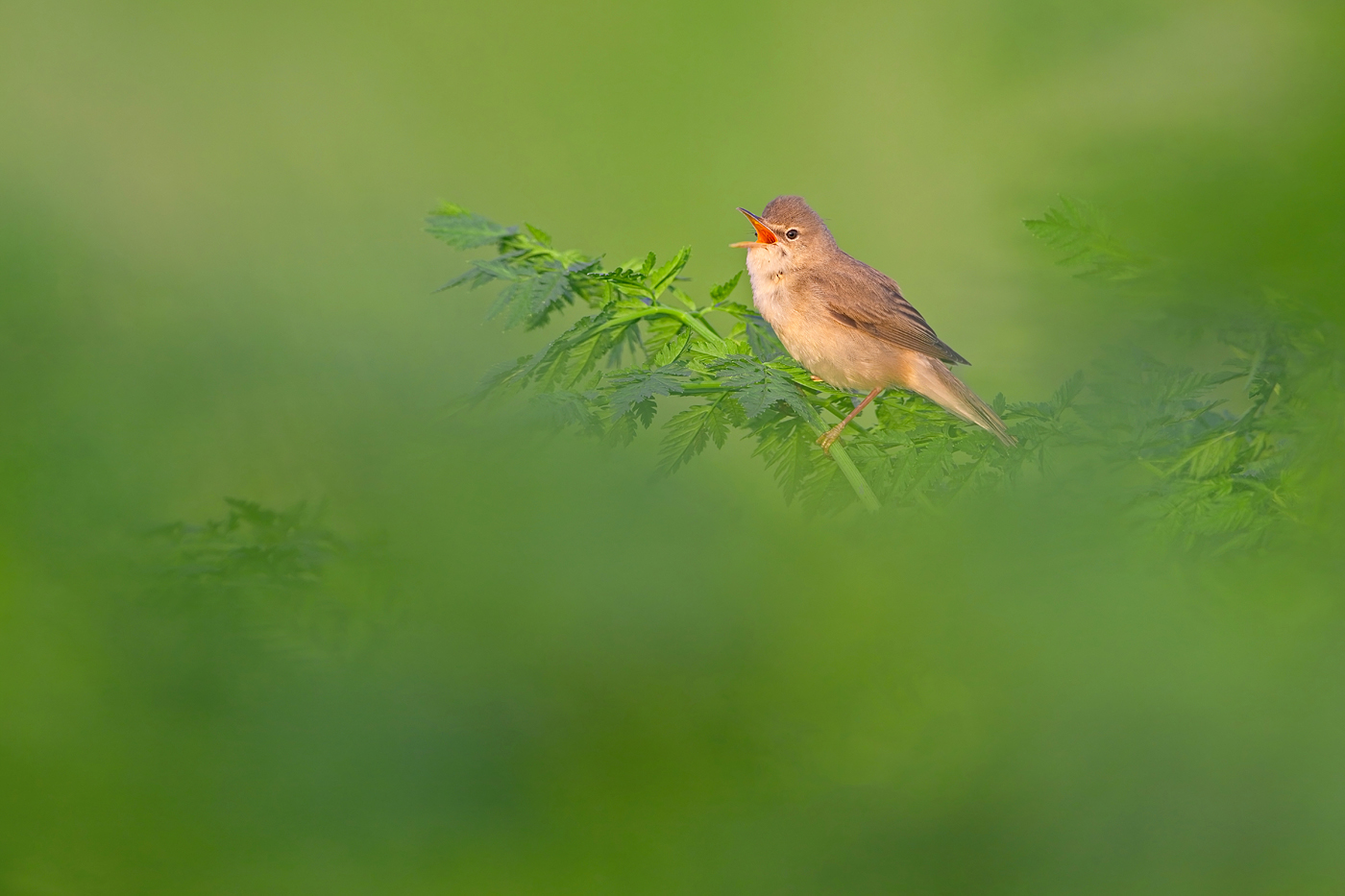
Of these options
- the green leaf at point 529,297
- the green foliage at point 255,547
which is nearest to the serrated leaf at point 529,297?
the green leaf at point 529,297

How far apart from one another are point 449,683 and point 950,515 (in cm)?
38

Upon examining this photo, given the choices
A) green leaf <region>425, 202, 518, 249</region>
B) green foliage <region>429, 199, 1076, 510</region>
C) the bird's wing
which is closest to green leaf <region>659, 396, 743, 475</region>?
green foliage <region>429, 199, 1076, 510</region>

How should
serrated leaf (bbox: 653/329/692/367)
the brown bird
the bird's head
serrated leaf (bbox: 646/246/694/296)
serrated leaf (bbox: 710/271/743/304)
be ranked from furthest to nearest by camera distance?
the bird's head < the brown bird < serrated leaf (bbox: 710/271/743/304) < serrated leaf (bbox: 646/246/694/296) < serrated leaf (bbox: 653/329/692/367)

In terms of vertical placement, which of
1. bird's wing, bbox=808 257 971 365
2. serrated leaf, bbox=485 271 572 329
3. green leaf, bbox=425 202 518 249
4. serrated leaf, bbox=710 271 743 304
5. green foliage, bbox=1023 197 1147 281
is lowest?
green foliage, bbox=1023 197 1147 281

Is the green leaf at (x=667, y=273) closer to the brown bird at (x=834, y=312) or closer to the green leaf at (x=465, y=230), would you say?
the green leaf at (x=465, y=230)

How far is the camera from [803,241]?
273cm

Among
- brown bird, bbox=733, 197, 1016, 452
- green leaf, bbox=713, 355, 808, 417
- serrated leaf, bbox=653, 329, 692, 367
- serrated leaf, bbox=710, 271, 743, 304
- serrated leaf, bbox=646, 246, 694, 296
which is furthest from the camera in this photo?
brown bird, bbox=733, 197, 1016, 452

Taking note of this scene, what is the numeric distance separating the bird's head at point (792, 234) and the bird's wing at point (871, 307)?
108 mm

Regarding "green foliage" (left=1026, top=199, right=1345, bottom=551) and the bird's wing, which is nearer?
"green foliage" (left=1026, top=199, right=1345, bottom=551)

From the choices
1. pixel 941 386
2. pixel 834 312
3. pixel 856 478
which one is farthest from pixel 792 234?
pixel 856 478

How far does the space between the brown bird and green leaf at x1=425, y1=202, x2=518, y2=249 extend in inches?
33.6

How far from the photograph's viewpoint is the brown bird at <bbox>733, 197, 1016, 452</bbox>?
7.70 ft

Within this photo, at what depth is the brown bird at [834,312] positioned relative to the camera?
7.70 ft

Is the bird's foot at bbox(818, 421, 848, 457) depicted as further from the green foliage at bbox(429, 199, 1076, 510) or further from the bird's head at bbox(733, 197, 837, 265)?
Answer: the bird's head at bbox(733, 197, 837, 265)
